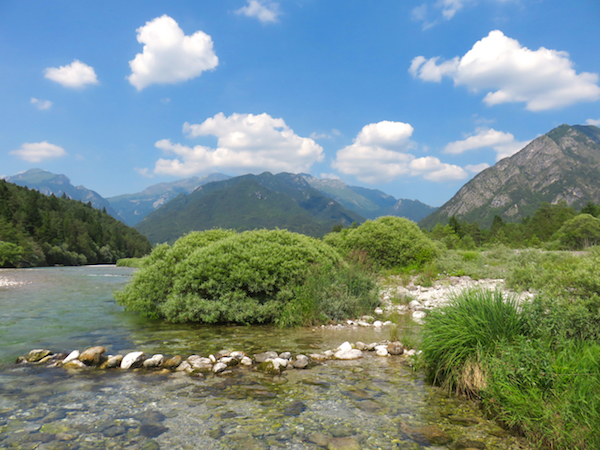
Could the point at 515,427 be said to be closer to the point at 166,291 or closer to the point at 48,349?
the point at 48,349

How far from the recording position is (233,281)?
1136cm

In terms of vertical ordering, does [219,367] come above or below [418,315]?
above

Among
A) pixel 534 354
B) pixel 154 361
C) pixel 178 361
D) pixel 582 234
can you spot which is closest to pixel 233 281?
pixel 178 361

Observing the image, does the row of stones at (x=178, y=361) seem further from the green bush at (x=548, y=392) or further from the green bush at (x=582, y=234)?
the green bush at (x=582, y=234)

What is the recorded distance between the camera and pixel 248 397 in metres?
5.43

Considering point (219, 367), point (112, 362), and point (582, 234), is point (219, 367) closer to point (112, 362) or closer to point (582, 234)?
point (112, 362)

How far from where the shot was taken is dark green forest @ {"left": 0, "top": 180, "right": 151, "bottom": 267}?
189 feet

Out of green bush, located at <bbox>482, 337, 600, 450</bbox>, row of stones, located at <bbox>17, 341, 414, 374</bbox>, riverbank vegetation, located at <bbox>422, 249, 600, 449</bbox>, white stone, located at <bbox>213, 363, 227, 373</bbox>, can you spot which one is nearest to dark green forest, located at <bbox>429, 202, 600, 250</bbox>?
riverbank vegetation, located at <bbox>422, 249, 600, 449</bbox>

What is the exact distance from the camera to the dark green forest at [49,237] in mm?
57562

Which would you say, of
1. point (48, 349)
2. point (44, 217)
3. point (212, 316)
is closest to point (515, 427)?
point (212, 316)

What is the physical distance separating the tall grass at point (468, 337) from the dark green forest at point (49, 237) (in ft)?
203

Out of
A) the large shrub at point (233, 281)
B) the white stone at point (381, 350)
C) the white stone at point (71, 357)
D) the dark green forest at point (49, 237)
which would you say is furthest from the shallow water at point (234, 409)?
the dark green forest at point (49, 237)

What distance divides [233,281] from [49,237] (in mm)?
82870

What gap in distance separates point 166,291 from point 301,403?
9055 millimetres
